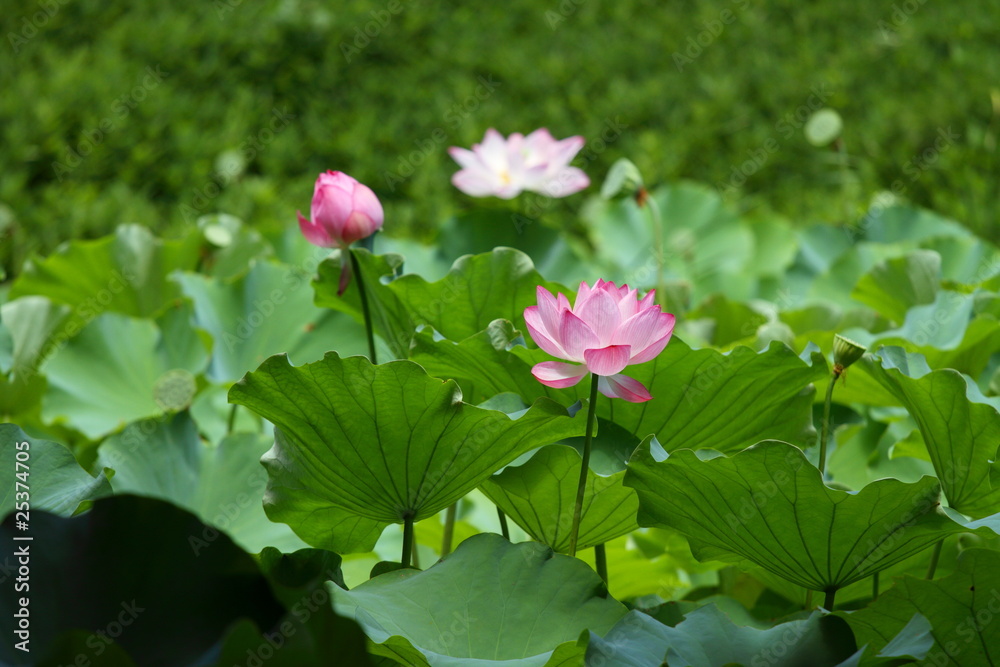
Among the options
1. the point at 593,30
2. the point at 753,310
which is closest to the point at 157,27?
the point at 593,30

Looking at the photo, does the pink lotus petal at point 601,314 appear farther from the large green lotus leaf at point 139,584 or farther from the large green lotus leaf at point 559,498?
the large green lotus leaf at point 139,584

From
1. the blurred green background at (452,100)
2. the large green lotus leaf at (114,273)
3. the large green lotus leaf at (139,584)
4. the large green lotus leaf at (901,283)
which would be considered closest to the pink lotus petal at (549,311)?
the large green lotus leaf at (139,584)

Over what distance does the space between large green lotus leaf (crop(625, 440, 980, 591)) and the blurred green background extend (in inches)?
57.3

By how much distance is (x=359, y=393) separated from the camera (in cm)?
60

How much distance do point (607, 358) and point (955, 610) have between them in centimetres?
26

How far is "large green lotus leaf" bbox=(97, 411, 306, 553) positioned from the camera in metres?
0.78

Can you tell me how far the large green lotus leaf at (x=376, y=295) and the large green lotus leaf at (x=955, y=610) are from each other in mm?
417

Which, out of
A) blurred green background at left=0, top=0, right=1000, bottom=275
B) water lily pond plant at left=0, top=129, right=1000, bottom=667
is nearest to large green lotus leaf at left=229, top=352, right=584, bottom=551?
water lily pond plant at left=0, top=129, right=1000, bottom=667

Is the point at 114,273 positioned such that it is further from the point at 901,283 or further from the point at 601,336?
the point at 901,283

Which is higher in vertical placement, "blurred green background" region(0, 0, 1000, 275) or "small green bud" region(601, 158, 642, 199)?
"small green bud" region(601, 158, 642, 199)

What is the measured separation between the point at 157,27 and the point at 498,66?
1.01 m

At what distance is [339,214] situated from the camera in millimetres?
712

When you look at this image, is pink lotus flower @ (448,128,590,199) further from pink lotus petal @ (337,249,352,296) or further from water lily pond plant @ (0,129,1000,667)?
pink lotus petal @ (337,249,352,296)

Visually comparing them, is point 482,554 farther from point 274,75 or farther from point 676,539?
point 274,75
